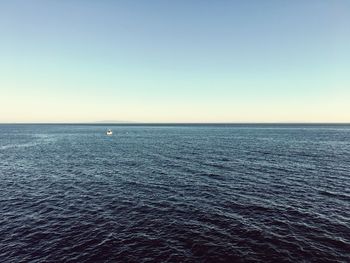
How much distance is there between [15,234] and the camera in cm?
2400

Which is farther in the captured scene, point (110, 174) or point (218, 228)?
point (110, 174)

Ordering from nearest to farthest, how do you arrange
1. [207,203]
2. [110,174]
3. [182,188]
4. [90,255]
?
[90,255] → [207,203] → [182,188] → [110,174]

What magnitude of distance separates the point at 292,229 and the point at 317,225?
3.43 meters

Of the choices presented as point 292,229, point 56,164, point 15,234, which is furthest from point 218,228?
point 56,164

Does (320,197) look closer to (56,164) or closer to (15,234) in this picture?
(15,234)

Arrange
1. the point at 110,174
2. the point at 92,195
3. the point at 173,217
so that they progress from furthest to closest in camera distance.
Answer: the point at 110,174 → the point at 92,195 → the point at 173,217

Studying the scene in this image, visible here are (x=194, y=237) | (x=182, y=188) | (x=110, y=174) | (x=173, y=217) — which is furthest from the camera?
(x=110, y=174)

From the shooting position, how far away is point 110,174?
49188 mm

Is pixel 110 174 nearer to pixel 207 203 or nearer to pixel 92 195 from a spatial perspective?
pixel 92 195

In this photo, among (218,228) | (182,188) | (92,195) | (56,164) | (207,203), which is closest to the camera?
(218,228)

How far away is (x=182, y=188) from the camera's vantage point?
38.8 meters

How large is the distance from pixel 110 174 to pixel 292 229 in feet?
121

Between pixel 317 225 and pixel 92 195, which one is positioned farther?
pixel 92 195

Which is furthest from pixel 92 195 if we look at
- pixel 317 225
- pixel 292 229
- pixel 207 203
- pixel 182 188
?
pixel 317 225
